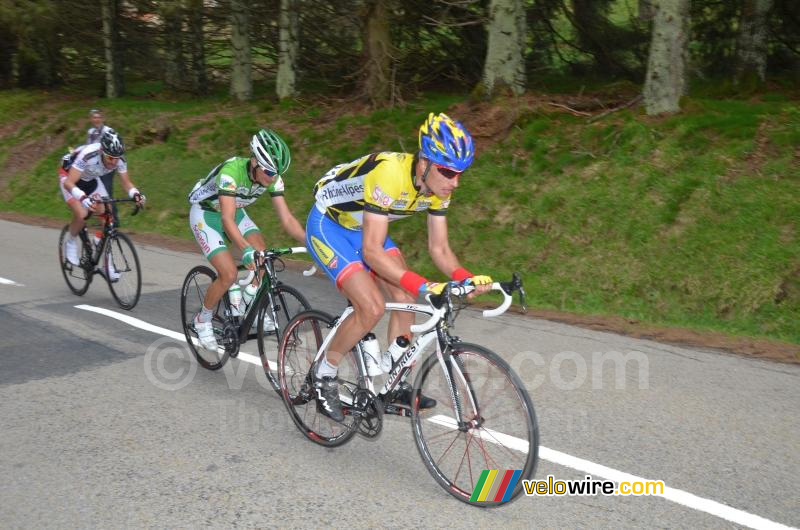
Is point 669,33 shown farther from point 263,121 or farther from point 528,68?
point 263,121

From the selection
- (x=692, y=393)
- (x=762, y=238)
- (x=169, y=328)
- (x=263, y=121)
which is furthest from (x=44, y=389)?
(x=263, y=121)

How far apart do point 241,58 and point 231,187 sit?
15764 mm

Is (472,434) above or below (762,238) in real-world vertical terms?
below

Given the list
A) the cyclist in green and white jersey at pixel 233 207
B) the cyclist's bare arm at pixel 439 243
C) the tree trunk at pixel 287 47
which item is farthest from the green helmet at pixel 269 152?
the tree trunk at pixel 287 47

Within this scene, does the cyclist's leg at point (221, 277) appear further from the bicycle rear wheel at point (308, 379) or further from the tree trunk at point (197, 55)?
the tree trunk at point (197, 55)

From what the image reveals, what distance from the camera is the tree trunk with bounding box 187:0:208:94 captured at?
872 inches

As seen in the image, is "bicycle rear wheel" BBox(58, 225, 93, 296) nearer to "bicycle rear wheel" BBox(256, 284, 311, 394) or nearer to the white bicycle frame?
"bicycle rear wheel" BBox(256, 284, 311, 394)

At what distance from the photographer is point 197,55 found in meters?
23.8

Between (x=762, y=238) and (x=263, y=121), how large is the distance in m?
12.8

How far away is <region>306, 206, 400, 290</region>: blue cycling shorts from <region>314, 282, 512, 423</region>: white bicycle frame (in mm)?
255

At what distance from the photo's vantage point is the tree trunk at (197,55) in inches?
872

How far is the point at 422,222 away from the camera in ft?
39.5

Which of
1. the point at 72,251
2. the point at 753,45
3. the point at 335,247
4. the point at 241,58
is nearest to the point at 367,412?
the point at 335,247

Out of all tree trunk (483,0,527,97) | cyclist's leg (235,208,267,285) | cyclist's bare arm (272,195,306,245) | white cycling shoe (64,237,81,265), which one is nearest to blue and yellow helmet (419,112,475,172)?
cyclist's bare arm (272,195,306,245)
